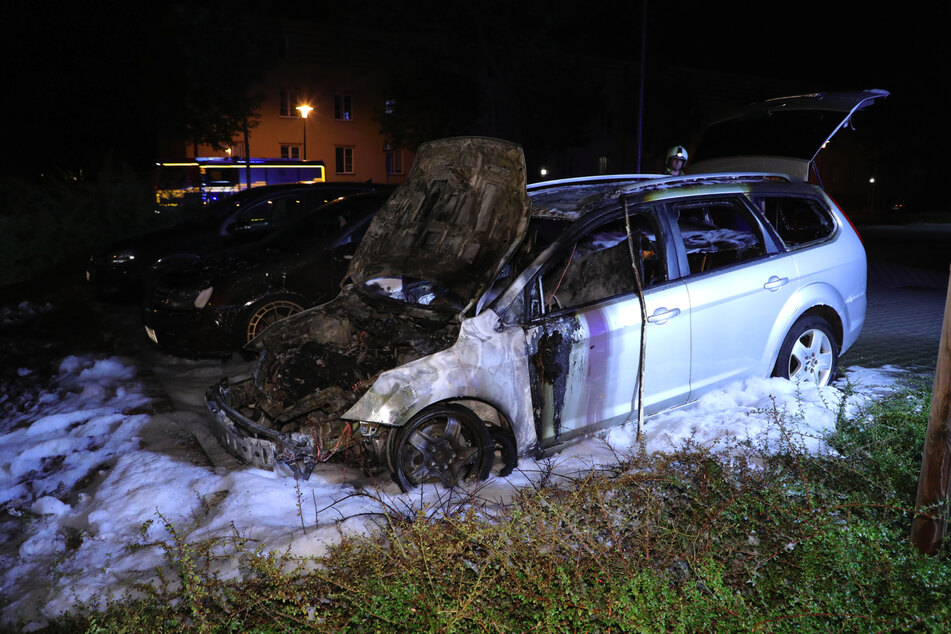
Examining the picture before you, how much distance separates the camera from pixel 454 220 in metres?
4.50

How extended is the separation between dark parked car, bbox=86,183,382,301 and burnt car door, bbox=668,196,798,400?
545cm

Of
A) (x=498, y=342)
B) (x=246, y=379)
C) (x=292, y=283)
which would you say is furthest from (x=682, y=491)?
(x=292, y=283)

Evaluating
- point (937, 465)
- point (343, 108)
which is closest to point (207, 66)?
point (343, 108)

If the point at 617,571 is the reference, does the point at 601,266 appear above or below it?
above

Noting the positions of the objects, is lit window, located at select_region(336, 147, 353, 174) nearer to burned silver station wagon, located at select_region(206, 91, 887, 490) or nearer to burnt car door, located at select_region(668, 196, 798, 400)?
burned silver station wagon, located at select_region(206, 91, 887, 490)

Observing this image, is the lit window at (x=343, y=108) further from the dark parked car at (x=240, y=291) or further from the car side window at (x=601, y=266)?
the car side window at (x=601, y=266)

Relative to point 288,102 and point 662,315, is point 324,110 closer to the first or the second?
point 288,102

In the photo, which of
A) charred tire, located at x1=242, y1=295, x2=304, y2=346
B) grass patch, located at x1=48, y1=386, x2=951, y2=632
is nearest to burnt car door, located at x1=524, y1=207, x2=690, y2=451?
grass patch, located at x1=48, y1=386, x2=951, y2=632

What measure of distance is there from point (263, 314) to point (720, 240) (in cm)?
426

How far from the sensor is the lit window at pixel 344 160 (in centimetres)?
3681

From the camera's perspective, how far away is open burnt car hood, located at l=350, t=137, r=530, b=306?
4.13m

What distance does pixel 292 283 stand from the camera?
6.71 meters

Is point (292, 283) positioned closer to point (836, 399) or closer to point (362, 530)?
point (362, 530)

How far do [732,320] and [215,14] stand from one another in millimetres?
27860
